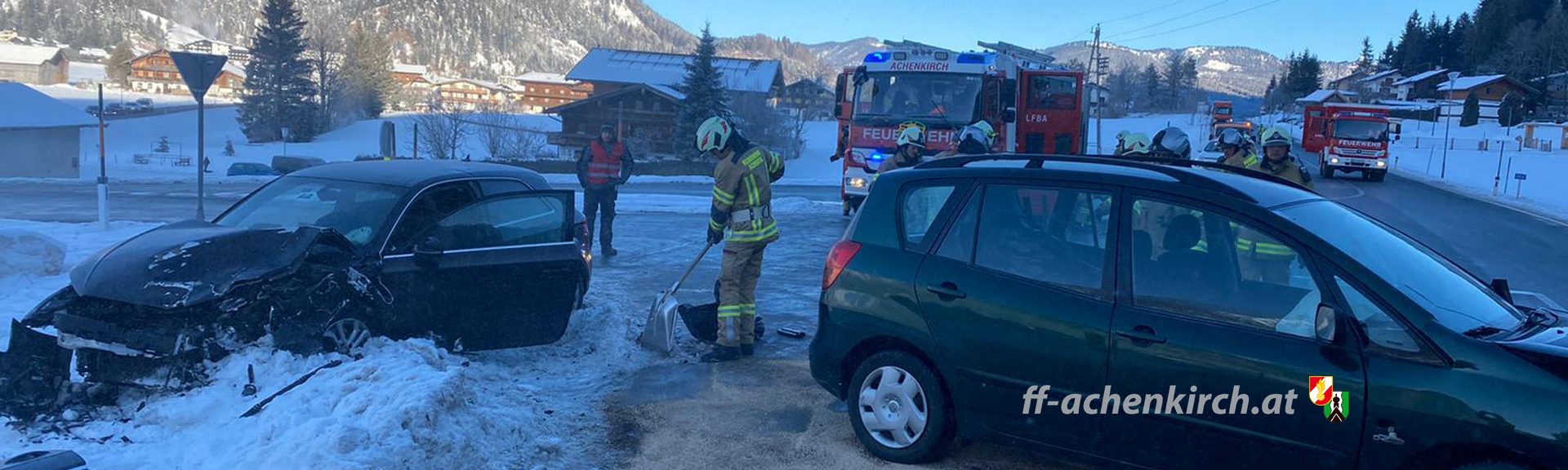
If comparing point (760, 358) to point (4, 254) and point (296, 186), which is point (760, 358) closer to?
point (296, 186)

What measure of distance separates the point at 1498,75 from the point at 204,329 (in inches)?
3524

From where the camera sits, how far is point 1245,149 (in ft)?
30.5

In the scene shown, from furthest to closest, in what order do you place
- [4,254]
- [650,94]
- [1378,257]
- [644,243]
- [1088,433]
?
[650,94] < [644,243] < [4,254] < [1088,433] < [1378,257]

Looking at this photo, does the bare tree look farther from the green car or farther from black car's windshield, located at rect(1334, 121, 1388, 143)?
the green car

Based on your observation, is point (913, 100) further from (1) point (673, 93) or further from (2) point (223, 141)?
(2) point (223, 141)

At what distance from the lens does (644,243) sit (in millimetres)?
13680

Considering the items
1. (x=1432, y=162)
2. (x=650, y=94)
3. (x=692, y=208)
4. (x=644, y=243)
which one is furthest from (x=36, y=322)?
(x=650, y=94)

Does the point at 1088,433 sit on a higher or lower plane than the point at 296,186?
lower

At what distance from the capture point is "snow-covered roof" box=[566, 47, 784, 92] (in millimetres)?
65875

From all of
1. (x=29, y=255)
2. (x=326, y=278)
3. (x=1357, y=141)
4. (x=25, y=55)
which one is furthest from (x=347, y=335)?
(x=25, y=55)

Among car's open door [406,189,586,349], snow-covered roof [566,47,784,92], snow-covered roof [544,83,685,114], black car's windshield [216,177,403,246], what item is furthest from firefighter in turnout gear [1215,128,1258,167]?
snow-covered roof [566,47,784,92]

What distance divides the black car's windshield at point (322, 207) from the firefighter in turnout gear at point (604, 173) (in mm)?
5248

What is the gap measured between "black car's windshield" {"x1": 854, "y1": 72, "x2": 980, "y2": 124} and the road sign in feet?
27.7

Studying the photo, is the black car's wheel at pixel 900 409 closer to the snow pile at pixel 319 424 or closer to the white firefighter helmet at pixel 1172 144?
the snow pile at pixel 319 424
